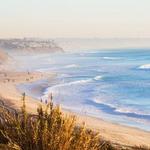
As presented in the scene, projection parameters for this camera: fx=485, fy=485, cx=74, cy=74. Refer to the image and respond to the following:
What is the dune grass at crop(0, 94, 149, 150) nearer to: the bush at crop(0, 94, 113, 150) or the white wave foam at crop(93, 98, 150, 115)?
the bush at crop(0, 94, 113, 150)

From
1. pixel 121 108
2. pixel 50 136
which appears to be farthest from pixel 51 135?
pixel 121 108

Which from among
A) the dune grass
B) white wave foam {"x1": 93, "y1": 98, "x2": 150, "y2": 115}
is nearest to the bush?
the dune grass

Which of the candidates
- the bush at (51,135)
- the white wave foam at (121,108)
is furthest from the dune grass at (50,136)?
the white wave foam at (121,108)

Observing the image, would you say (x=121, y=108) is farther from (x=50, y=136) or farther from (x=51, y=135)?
(x=51, y=135)

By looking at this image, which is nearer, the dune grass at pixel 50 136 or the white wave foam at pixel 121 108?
the dune grass at pixel 50 136

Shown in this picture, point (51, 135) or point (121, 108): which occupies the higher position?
point (51, 135)

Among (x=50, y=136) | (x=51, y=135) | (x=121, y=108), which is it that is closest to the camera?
(x=51, y=135)

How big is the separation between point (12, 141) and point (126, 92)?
42.4 metres

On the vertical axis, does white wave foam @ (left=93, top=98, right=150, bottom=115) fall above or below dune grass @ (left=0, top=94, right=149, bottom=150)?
below

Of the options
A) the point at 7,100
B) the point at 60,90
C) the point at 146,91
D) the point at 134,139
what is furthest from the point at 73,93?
the point at 134,139

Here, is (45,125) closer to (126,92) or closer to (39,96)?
(39,96)

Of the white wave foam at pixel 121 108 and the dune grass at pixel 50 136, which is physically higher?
the dune grass at pixel 50 136

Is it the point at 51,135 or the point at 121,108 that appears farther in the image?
the point at 121,108

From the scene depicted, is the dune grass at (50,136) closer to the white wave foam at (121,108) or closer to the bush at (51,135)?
the bush at (51,135)
